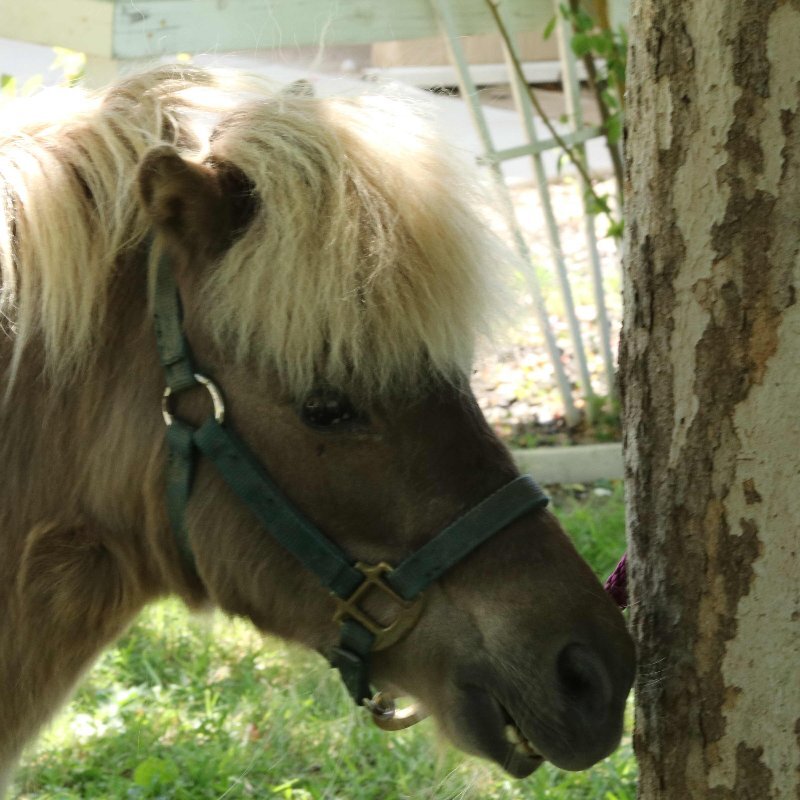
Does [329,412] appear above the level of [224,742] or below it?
above

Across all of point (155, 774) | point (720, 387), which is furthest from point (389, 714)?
point (155, 774)

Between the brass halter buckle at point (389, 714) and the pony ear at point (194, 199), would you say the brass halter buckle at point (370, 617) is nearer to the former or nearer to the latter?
the brass halter buckle at point (389, 714)

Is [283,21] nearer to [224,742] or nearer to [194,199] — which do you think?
[224,742]

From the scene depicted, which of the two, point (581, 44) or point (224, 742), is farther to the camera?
point (581, 44)

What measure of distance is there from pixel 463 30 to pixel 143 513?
12.9 feet

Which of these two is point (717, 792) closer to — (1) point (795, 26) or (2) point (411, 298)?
(2) point (411, 298)

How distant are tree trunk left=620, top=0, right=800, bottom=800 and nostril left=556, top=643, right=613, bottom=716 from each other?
12 cm

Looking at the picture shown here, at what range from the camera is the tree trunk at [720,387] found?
64.1 inches

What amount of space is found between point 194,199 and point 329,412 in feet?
1.38

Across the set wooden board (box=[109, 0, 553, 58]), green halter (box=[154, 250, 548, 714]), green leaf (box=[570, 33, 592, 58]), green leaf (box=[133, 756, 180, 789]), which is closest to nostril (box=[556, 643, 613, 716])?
green halter (box=[154, 250, 548, 714])

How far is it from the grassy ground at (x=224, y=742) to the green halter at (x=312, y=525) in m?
0.88

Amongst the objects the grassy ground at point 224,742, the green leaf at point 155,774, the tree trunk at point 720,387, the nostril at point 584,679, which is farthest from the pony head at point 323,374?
the green leaf at point 155,774

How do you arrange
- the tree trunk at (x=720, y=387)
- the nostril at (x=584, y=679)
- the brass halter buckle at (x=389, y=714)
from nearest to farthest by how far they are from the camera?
the tree trunk at (x=720, y=387) < the nostril at (x=584, y=679) < the brass halter buckle at (x=389, y=714)

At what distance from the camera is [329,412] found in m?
1.84
